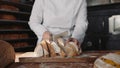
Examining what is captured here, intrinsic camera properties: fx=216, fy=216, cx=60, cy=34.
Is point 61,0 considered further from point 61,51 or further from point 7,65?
point 7,65

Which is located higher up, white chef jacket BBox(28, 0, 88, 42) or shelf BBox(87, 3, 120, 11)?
shelf BBox(87, 3, 120, 11)

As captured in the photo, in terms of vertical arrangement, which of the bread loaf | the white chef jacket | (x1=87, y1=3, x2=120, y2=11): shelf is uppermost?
(x1=87, y1=3, x2=120, y2=11): shelf

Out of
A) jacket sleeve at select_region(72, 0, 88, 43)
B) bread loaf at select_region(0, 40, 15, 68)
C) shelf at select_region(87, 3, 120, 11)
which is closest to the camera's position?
bread loaf at select_region(0, 40, 15, 68)

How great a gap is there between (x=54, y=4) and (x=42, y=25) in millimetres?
193

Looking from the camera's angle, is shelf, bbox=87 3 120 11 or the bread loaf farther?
shelf, bbox=87 3 120 11

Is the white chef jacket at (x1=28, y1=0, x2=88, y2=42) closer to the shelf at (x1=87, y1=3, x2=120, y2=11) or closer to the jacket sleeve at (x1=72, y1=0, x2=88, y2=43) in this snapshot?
the jacket sleeve at (x1=72, y1=0, x2=88, y2=43)

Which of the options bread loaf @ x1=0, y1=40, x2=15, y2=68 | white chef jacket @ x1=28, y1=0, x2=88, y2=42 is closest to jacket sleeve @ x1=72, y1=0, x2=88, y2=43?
white chef jacket @ x1=28, y1=0, x2=88, y2=42

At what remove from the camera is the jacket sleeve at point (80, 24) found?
1.61 meters

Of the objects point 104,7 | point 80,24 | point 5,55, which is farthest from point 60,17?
point 104,7

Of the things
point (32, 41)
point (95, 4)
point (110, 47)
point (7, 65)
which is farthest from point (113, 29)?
point (7, 65)

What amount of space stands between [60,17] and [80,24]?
0.54 ft

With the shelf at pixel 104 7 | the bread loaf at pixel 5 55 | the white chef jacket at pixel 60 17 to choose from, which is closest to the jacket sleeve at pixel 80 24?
the white chef jacket at pixel 60 17

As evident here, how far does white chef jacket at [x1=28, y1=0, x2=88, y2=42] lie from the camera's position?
1.65 meters

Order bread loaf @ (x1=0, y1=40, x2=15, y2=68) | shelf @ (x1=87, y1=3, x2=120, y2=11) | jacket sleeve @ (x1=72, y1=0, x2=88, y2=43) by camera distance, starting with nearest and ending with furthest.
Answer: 1. bread loaf @ (x1=0, y1=40, x2=15, y2=68)
2. jacket sleeve @ (x1=72, y1=0, x2=88, y2=43)
3. shelf @ (x1=87, y1=3, x2=120, y2=11)
